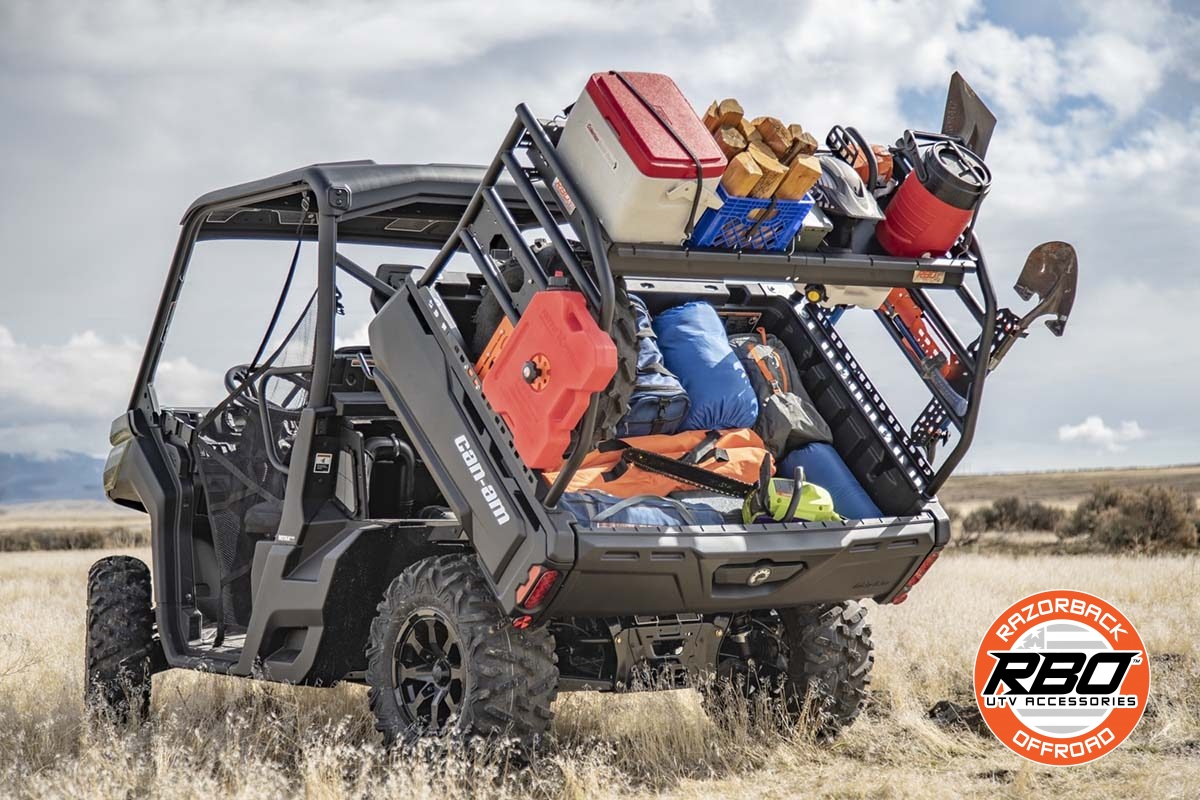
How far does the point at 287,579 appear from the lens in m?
5.77

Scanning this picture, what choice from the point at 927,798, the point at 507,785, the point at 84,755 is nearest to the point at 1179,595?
the point at 927,798

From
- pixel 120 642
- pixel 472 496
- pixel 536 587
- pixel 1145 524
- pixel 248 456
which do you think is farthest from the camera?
pixel 1145 524

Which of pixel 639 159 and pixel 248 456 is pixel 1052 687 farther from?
pixel 248 456

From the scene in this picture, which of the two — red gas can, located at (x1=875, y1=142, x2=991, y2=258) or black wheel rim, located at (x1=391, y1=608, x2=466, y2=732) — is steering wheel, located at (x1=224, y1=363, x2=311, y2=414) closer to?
black wheel rim, located at (x1=391, y1=608, x2=466, y2=732)

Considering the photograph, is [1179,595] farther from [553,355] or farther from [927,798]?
[553,355]

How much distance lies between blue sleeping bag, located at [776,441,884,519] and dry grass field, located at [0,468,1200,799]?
1043 millimetres

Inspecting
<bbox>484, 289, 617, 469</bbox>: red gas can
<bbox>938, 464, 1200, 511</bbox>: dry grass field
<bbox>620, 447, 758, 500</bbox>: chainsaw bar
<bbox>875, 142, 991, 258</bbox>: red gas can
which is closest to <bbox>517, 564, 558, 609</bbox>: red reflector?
<bbox>484, 289, 617, 469</bbox>: red gas can

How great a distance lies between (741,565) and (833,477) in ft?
3.51

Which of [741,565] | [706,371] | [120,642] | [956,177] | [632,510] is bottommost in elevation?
[120,642]

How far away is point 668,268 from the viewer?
Answer: 4664 mm

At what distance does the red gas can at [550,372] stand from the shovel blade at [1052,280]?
7.58 ft

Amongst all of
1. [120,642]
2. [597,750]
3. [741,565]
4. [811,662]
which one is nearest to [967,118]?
[741,565]

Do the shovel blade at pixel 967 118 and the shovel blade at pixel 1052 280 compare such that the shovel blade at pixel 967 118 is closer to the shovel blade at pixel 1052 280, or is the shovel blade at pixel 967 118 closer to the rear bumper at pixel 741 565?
the shovel blade at pixel 1052 280

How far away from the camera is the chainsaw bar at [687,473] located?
18.1 ft
